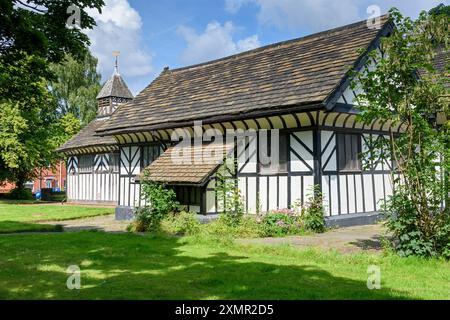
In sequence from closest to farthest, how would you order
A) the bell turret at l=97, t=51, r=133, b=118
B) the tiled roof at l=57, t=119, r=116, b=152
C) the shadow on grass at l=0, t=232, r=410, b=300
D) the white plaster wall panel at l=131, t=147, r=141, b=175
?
1. the shadow on grass at l=0, t=232, r=410, b=300
2. the white plaster wall panel at l=131, t=147, r=141, b=175
3. the tiled roof at l=57, t=119, r=116, b=152
4. the bell turret at l=97, t=51, r=133, b=118

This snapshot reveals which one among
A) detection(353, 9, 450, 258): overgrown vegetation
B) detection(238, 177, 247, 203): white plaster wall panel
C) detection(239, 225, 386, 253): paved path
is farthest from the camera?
detection(238, 177, 247, 203): white plaster wall panel

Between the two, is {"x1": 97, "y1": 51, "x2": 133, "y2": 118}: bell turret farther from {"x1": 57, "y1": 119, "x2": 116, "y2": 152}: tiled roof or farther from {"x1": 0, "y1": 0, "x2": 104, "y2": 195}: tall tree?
→ {"x1": 0, "y1": 0, "x2": 104, "y2": 195}: tall tree

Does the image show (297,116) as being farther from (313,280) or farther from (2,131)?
(2,131)

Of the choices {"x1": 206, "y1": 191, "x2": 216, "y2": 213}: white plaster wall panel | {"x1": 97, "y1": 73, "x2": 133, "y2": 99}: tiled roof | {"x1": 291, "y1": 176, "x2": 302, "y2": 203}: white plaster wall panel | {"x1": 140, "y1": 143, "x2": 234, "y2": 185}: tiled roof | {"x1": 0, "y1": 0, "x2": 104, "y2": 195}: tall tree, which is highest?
{"x1": 97, "y1": 73, "x2": 133, "y2": 99}: tiled roof

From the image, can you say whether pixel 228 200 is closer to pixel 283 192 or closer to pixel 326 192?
pixel 283 192

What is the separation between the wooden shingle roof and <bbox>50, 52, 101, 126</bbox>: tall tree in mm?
29257

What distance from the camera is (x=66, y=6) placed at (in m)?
9.80

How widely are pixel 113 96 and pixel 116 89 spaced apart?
74cm

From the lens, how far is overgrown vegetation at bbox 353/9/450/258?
322 inches

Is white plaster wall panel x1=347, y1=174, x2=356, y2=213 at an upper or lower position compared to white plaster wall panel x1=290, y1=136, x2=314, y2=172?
lower

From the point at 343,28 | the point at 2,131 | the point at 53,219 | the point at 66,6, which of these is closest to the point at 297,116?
the point at 343,28

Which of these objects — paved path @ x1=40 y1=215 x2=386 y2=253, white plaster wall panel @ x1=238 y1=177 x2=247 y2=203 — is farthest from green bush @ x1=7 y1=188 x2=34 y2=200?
paved path @ x1=40 y1=215 x2=386 y2=253

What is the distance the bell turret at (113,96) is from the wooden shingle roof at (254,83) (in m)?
13.5

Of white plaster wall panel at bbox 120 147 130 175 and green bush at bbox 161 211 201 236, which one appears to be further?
white plaster wall panel at bbox 120 147 130 175
